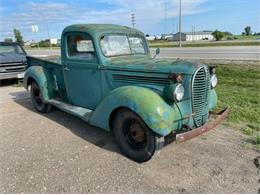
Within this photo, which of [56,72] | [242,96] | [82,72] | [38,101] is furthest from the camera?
[242,96]

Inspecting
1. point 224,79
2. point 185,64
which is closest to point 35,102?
point 185,64

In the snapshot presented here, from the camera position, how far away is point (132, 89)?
12.3ft

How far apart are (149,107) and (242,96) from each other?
13.8 ft

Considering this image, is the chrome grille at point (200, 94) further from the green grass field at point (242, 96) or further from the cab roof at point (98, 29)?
the cab roof at point (98, 29)

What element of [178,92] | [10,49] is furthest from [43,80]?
[10,49]

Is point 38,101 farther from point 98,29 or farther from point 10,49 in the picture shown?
point 10,49

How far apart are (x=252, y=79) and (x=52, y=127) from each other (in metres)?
6.70

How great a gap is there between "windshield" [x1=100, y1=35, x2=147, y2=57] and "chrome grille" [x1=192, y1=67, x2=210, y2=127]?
64.7 inches

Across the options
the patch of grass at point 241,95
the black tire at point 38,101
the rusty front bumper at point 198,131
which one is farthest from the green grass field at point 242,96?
the black tire at point 38,101

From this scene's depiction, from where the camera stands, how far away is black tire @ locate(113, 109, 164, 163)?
360cm

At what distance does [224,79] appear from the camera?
29.4 feet

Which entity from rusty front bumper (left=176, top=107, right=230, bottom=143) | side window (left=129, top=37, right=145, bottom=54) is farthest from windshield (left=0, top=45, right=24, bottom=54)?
rusty front bumper (left=176, top=107, right=230, bottom=143)

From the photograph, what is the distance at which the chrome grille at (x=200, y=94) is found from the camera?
3.77 metres

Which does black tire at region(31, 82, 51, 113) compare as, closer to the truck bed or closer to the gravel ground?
the truck bed
